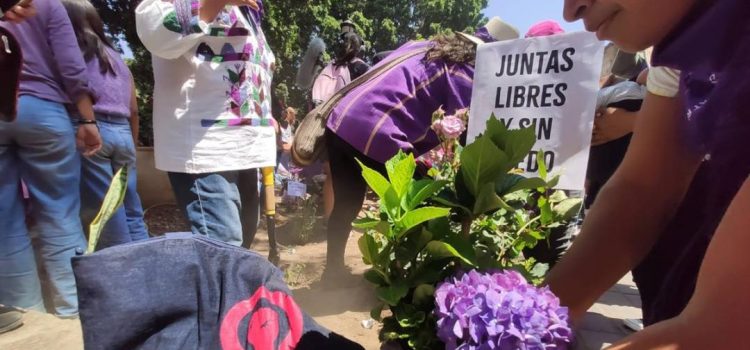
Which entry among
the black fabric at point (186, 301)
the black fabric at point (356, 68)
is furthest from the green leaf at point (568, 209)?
the black fabric at point (356, 68)

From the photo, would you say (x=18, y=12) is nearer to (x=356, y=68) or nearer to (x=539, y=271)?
(x=539, y=271)

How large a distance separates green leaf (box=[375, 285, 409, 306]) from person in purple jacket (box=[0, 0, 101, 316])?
199cm

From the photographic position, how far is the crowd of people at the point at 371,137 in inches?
27.3

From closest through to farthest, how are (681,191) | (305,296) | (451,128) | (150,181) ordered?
(681,191) < (451,128) < (305,296) < (150,181)

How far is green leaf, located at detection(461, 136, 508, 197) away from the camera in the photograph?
75cm

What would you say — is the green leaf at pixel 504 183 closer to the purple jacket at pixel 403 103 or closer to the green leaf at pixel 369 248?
the green leaf at pixel 369 248

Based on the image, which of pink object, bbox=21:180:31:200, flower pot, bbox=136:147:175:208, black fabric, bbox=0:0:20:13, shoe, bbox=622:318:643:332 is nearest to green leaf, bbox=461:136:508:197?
black fabric, bbox=0:0:20:13

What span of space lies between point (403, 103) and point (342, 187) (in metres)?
0.72

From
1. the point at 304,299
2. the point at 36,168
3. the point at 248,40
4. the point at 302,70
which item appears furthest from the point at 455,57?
the point at 302,70

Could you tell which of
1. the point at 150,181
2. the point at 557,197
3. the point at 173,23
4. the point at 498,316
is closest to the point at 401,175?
the point at 498,316

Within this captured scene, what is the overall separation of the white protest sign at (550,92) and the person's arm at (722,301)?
1.18 m

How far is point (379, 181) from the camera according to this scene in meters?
0.82

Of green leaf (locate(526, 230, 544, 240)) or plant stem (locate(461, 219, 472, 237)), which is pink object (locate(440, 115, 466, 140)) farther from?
plant stem (locate(461, 219, 472, 237))

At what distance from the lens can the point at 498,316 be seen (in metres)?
0.64
